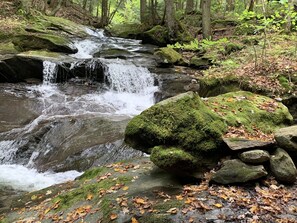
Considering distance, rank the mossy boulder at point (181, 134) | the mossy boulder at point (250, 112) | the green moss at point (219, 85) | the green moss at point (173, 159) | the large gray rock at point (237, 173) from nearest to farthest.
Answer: the large gray rock at point (237, 173)
the green moss at point (173, 159)
the mossy boulder at point (181, 134)
the mossy boulder at point (250, 112)
the green moss at point (219, 85)

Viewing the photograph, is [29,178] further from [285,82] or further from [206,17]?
[206,17]

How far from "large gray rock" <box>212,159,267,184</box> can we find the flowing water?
3239 mm

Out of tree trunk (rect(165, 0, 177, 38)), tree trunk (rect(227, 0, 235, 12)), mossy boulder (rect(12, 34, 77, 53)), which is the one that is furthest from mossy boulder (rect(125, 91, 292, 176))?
tree trunk (rect(227, 0, 235, 12))

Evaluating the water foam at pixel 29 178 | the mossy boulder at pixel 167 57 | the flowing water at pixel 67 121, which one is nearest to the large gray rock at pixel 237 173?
the flowing water at pixel 67 121

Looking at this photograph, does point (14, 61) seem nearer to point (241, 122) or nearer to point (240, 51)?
point (240, 51)

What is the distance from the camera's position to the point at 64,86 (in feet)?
43.4

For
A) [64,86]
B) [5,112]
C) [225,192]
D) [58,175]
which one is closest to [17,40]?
[64,86]

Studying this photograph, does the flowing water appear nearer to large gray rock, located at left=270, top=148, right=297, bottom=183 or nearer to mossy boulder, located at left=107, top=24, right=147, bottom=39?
large gray rock, located at left=270, top=148, right=297, bottom=183

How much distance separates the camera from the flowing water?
7.54m

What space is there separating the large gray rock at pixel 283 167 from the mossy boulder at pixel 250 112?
1.00 meters

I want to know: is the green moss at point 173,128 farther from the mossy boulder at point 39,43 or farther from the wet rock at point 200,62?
the mossy boulder at point 39,43

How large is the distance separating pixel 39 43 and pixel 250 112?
1212 cm

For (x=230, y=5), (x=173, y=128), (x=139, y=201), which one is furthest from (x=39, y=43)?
(x=230, y=5)

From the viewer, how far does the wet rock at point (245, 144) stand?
477 centimetres
